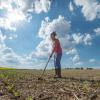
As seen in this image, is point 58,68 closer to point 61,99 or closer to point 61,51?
point 61,51

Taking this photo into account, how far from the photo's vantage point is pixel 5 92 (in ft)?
31.4

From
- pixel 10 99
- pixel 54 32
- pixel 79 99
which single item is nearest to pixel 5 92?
pixel 10 99

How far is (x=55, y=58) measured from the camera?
54.4 ft

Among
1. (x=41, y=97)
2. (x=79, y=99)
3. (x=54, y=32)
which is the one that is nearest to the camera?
(x=79, y=99)

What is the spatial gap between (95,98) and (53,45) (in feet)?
30.4

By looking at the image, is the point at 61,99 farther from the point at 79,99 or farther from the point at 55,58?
the point at 55,58

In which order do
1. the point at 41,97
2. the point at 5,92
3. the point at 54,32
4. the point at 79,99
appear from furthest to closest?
the point at 54,32, the point at 5,92, the point at 41,97, the point at 79,99

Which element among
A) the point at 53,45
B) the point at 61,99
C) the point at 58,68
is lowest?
the point at 61,99

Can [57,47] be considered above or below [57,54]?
above

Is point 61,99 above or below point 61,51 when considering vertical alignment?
below

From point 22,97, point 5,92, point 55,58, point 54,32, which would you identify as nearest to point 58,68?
point 55,58

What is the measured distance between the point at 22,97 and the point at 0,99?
1.91ft

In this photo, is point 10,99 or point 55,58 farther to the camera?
point 55,58

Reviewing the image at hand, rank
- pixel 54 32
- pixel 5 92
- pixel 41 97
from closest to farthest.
Result: pixel 41 97, pixel 5 92, pixel 54 32
